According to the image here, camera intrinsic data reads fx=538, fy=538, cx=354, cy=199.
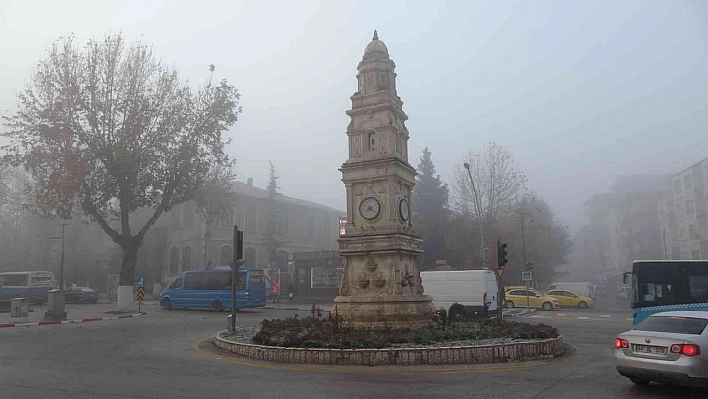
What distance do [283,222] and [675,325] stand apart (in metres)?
60.4

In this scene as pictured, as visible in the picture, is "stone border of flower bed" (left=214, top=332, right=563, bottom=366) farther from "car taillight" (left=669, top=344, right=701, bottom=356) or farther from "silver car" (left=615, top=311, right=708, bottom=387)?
"car taillight" (left=669, top=344, right=701, bottom=356)

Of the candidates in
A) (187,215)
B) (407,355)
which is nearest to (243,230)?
(187,215)

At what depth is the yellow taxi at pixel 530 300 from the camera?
3822 cm

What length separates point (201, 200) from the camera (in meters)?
38.9

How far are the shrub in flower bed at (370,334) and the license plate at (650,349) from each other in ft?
16.4

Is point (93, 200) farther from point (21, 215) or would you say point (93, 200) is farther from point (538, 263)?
point (538, 263)

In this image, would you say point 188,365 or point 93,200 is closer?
point 188,365

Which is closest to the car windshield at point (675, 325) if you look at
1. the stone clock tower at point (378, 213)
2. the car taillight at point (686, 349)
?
the car taillight at point (686, 349)

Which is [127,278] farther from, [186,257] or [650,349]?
[186,257]

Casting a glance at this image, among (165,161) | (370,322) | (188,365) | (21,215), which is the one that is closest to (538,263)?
(165,161)

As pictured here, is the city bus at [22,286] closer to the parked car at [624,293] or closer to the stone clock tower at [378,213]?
the stone clock tower at [378,213]

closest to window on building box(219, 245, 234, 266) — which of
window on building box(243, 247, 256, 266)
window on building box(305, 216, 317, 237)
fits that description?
window on building box(243, 247, 256, 266)

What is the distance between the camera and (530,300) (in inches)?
1513

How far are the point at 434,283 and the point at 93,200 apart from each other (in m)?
19.7
